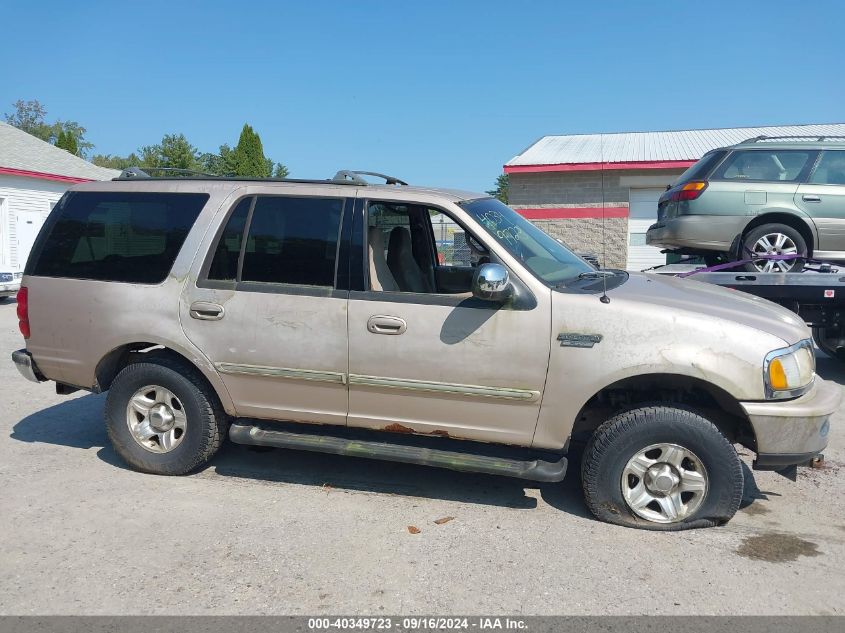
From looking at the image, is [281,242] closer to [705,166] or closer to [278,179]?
[278,179]

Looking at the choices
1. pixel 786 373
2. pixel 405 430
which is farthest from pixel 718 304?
pixel 405 430

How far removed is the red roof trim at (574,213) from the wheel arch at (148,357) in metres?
14.2

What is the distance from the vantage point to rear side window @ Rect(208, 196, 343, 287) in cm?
448

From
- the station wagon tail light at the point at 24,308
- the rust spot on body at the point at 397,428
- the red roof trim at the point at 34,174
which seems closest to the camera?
the rust spot on body at the point at 397,428

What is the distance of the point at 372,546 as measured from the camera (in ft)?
12.8

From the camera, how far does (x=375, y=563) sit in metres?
3.70

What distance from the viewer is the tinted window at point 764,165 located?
765cm

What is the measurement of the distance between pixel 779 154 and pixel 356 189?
18.0ft

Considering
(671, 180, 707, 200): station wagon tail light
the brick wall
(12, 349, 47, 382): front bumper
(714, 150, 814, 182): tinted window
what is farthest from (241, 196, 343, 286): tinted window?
the brick wall

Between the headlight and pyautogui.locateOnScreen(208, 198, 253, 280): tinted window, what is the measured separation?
10.6ft

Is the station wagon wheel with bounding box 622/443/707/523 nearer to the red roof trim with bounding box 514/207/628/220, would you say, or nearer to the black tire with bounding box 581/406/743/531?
the black tire with bounding box 581/406/743/531

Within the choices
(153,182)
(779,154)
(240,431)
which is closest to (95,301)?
(153,182)

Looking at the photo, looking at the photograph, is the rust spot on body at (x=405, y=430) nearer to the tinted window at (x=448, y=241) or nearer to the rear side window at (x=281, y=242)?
the rear side window at (x=281, y=242)

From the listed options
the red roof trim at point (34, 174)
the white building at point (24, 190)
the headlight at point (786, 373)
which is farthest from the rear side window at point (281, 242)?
the white building at point (24, 190)
